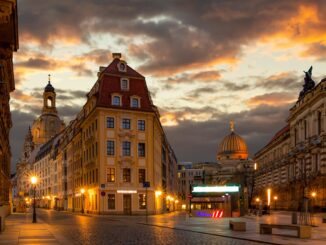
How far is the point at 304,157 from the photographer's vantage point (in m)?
85.5

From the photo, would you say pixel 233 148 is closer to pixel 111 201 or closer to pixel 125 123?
pixel 125 123

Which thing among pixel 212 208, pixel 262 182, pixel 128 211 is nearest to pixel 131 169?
pixel 128 211

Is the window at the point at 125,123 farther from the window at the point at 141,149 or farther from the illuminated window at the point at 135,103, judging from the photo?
the window at the point at 141,149

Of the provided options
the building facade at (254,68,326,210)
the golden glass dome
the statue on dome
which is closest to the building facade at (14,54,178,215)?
the building facade at (254,68,326,210)

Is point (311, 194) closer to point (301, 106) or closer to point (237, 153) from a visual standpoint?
point (301, 106)

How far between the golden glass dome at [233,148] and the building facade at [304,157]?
61.6 metres

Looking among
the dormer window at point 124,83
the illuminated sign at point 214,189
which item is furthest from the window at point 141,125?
the illuminated sign at point 214,189

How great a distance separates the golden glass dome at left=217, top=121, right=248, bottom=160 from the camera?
619 ft

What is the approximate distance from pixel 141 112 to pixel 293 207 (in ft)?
112

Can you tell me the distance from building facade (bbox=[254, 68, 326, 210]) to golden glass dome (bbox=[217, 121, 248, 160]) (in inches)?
2425

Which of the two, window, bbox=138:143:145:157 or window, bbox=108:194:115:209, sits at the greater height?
window, bbox=138:143:145:157

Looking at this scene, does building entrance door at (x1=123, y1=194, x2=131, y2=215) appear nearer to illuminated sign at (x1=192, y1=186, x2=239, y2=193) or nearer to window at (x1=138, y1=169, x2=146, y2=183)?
window at (x1=138, y1=169, x2=146, y2=183)

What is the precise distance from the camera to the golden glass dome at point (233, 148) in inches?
7431

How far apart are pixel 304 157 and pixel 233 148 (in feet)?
341
